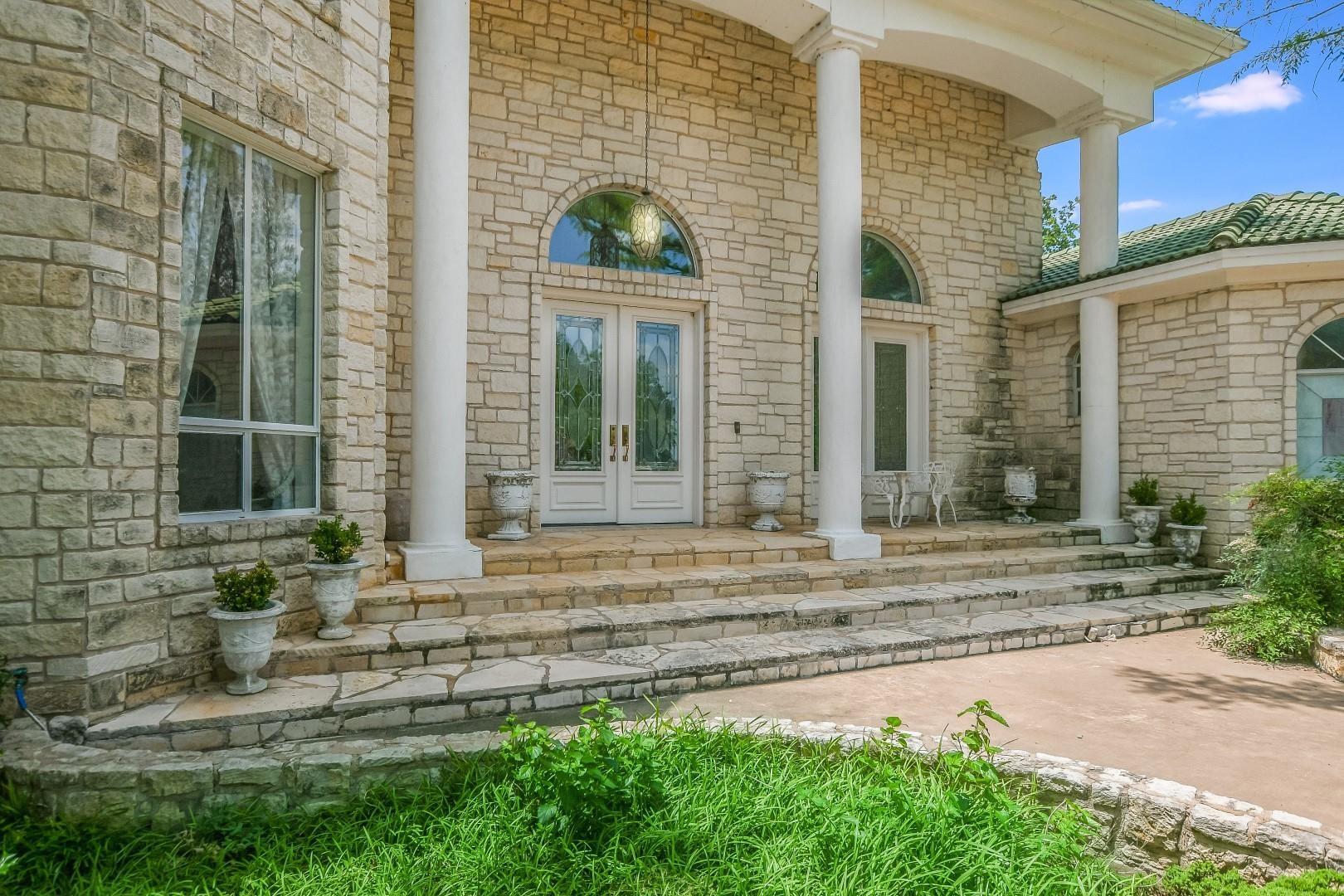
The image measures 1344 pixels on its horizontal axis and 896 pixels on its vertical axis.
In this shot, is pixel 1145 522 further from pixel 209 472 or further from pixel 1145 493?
pixel 209 472

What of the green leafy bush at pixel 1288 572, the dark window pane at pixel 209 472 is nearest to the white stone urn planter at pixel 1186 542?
the green leafy bush at pixel 1288 572

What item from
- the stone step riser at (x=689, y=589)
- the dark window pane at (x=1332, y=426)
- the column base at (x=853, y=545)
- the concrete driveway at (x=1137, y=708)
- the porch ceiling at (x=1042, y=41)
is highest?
the porch ceiling at (x=1042, y=41)

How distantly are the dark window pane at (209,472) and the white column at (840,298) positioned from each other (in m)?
4.87

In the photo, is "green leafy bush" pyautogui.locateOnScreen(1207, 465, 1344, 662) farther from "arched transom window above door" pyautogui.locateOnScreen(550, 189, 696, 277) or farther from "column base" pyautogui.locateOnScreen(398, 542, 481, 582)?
"arched transom window above door" pyautogui.locateOnScreen(550, 189, 696, 277)

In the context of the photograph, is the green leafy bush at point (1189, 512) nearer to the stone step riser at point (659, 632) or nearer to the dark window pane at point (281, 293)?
the stone step riser at point (659, 632)

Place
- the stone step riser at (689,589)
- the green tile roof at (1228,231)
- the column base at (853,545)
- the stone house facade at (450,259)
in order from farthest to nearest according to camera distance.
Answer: the green tile roof at (1228,231), the column base at (853,545), the stone step riser at (689,589), the stone house facade at (450,259)

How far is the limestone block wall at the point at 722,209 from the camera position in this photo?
7348 millimetres

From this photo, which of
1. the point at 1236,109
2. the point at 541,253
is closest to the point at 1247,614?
the point at 541,253

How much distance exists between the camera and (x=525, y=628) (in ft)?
15.7

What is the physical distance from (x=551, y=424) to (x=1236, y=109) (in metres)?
73.9

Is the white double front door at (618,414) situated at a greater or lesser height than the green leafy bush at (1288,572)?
greater

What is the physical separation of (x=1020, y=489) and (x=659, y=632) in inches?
234

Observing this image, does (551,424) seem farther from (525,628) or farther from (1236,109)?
(1236,109)

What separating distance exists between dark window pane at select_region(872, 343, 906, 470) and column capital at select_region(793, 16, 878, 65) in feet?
11.8
